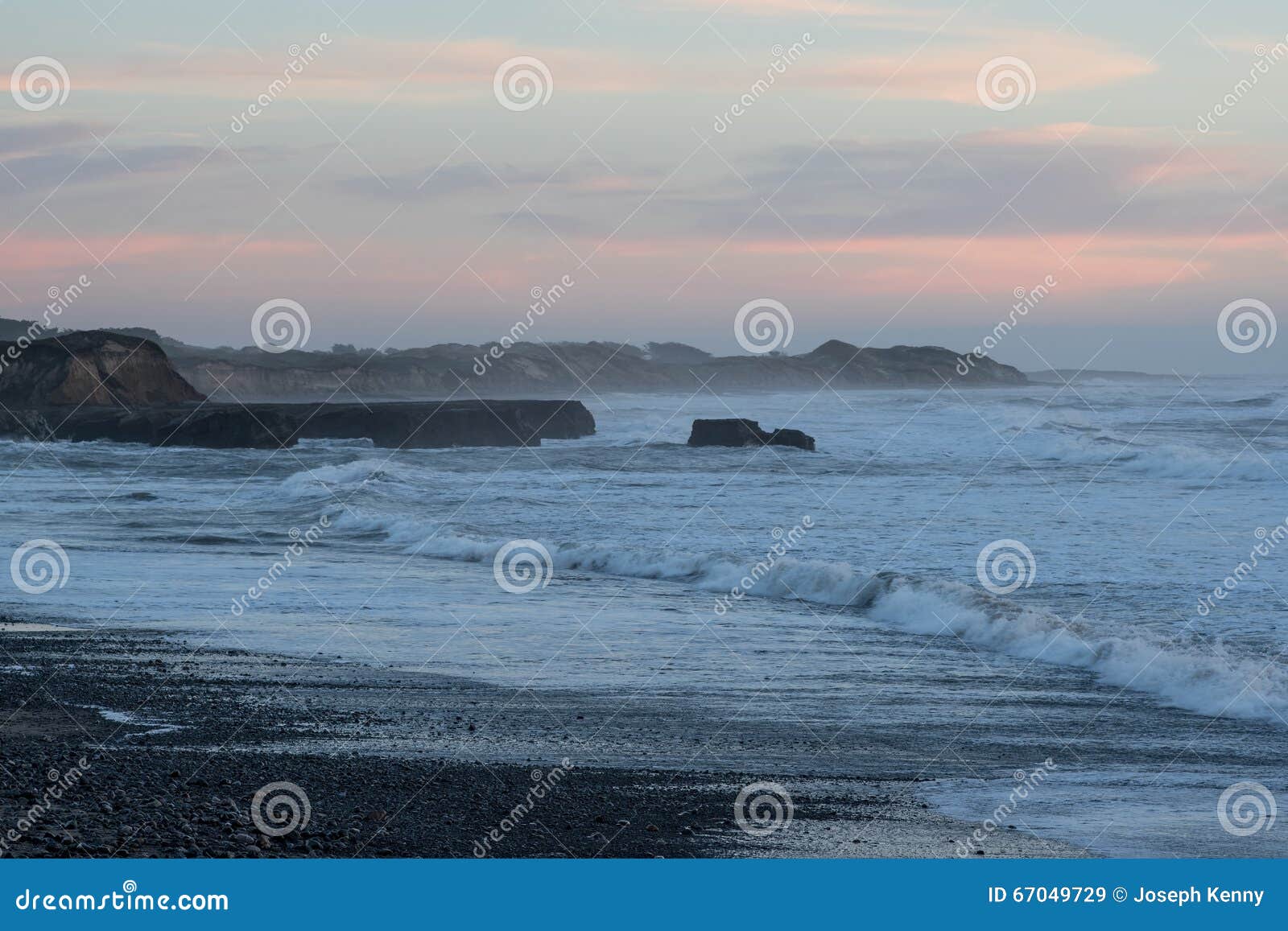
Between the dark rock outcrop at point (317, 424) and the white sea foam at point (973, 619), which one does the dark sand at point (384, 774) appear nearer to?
the white sea foam at point (973, 619)

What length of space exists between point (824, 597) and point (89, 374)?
197ft

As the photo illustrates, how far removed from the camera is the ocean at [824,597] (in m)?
9.34

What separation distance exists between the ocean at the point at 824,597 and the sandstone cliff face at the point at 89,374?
2982 centimetres

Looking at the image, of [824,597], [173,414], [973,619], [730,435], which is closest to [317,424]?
[173,414]

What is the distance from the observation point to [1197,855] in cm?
694

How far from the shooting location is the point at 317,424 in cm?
6144

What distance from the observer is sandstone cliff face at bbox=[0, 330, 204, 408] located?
6681 cm

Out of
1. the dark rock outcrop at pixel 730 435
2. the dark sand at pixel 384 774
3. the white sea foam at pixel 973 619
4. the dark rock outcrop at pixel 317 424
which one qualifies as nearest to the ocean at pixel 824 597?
the white sea foam at pixel 973 619

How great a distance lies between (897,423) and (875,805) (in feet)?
194

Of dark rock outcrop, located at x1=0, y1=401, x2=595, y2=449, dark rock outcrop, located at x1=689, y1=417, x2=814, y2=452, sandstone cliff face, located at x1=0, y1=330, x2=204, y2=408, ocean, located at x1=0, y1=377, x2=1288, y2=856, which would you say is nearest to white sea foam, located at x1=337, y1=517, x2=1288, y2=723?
ocean, located at x1=0, y1=377, x2=1288, y2=856

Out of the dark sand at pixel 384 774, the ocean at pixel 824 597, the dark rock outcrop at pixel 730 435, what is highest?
the dark rock outcrop at pixel 730 435

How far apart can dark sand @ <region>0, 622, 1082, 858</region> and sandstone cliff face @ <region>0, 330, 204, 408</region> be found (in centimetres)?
5854

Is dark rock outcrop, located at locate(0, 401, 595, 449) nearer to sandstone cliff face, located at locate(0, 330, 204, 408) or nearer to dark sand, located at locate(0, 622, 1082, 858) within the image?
sandstone cliff face, located at locate(0, 330, 204, 408)

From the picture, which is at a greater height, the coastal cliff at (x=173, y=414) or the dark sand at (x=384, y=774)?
the coastal cliff at (x=173, y=414)
